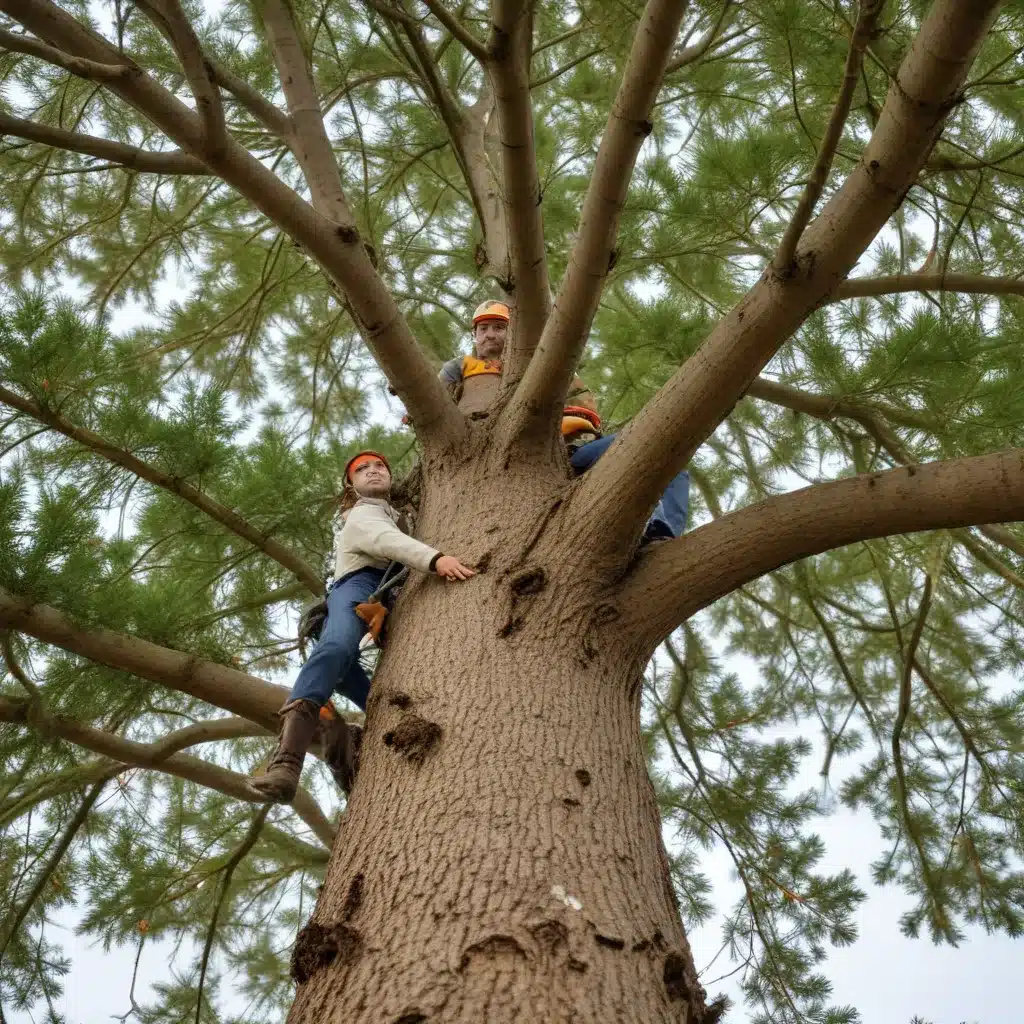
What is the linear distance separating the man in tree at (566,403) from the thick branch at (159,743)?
116 cm

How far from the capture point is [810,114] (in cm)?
308

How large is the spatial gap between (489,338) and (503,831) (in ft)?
6.92

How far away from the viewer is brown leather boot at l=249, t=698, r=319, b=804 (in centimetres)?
209

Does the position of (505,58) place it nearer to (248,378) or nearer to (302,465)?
(302,465)

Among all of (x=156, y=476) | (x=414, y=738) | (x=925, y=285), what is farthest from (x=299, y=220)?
(x=925, y=285)

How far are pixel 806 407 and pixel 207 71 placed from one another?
208cm

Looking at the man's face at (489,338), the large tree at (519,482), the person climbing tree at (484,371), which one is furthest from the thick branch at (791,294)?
the man's face at (489,338)

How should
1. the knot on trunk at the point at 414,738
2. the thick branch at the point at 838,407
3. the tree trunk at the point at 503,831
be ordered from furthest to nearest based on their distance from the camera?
the thick branch at the point at 838,407 < the knot on trunk at the point at 414,738 < the tree trunk at the point at 503,831

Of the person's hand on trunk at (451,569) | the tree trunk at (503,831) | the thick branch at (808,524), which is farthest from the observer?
the person's hand on trunk at (451,569)

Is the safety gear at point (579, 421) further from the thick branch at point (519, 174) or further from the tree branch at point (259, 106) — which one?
the tree branch at point (259, 106)

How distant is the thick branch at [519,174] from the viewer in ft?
6.17

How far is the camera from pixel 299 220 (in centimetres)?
213

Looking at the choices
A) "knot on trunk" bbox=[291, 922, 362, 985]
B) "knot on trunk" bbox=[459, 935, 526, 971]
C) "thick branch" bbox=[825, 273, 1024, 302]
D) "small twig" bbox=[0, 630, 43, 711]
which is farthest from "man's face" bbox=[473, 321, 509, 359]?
"knot on trunk" bbox=[459, 935, 526, 971]

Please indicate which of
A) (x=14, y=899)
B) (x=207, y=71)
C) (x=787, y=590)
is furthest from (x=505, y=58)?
(x=787, y=590)
